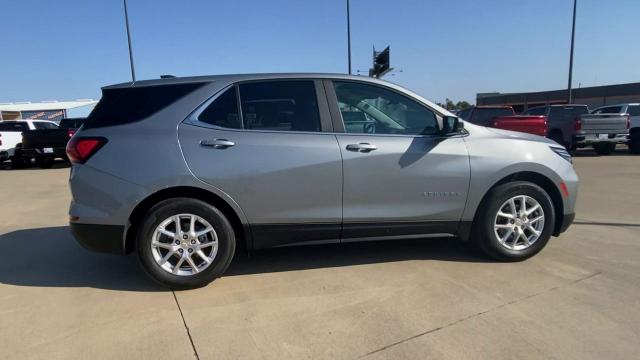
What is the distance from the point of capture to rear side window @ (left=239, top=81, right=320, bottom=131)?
12.4ft

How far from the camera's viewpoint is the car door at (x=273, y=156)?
360 centimetres

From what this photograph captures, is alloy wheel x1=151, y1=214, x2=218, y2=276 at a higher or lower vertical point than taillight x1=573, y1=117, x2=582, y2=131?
lower

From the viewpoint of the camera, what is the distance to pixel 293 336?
291 centimetres

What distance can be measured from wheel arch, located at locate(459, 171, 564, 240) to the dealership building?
62.8m

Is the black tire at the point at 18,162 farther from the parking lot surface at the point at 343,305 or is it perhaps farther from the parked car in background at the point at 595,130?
the parked car in background at the point at 595,130

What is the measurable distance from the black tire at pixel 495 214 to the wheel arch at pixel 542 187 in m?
0.04

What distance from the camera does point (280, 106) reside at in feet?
12.6

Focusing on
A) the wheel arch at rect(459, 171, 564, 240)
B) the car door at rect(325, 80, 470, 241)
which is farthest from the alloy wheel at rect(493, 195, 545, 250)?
the car door at rect(325, 80, 470, 241)

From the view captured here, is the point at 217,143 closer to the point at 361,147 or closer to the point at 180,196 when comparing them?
the point at 180,196

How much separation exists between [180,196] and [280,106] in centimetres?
114

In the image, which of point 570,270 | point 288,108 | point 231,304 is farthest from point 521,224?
point 231,304

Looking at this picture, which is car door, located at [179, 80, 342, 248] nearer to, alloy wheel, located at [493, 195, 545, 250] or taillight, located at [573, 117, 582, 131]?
alloy wheel, located at [493, 195, 545, 250]

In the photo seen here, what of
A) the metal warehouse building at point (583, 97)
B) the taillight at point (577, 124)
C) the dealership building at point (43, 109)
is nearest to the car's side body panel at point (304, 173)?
the taillight at point (577, 124)

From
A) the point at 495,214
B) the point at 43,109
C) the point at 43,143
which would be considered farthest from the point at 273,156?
the point at 43,109
